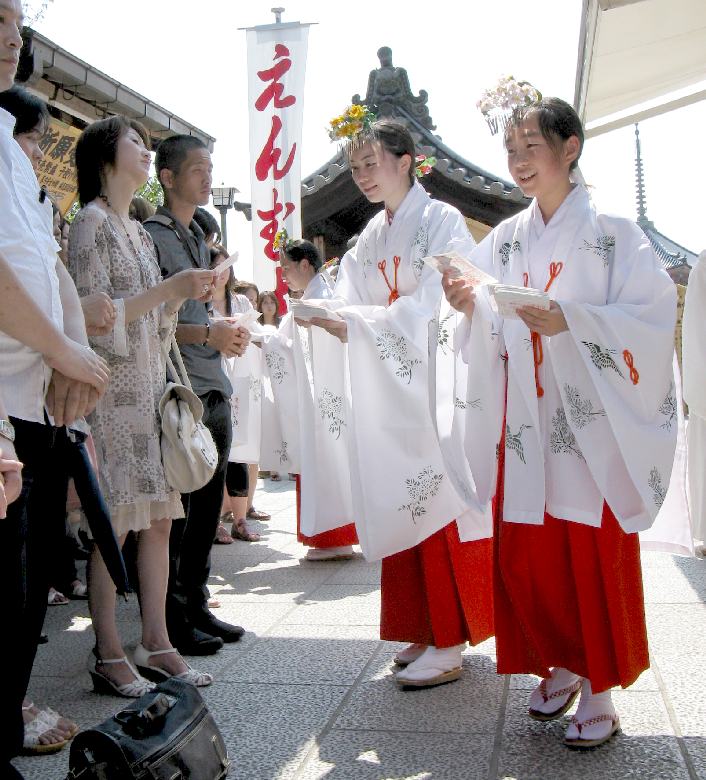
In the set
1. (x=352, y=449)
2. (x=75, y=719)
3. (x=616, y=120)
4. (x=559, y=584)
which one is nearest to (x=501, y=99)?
(x=352, y=449)

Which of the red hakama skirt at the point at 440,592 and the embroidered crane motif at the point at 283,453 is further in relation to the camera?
the embroidered crane motif at the point at 283,453

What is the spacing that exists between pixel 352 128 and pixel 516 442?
5.03ft

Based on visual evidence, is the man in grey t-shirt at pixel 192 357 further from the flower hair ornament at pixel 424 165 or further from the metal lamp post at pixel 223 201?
the metal lamp post at pixel 223 201

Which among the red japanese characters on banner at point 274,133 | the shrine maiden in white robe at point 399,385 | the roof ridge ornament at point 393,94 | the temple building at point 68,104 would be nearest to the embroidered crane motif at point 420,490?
the shrine maiden in white robe at point 399,385

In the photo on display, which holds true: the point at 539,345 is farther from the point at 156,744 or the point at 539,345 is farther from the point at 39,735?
the point at 39,735

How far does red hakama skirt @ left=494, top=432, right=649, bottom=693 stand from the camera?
2.53m

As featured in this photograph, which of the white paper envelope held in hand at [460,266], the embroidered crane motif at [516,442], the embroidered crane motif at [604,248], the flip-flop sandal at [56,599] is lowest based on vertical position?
the flip-flop sandal at [56,599]

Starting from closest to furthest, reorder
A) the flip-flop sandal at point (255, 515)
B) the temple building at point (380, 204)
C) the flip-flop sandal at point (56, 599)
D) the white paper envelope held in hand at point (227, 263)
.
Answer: the white paper envelope held in hand at point (227, 263), the flip-flop sandal at point (56, 599), the flip-flop sandal at point (255, 515), the temple building at point (380, 204)

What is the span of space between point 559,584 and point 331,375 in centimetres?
145

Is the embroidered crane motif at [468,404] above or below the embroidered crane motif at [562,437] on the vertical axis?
above

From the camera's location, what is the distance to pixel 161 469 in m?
2.99

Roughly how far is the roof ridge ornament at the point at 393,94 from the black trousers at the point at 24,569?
11747mm

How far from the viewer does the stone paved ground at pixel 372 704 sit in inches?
94.1

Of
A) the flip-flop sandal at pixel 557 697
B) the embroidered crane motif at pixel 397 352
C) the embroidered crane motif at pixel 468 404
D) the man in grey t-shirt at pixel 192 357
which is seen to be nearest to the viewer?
the flip-flop sandal at pixel 557 697
